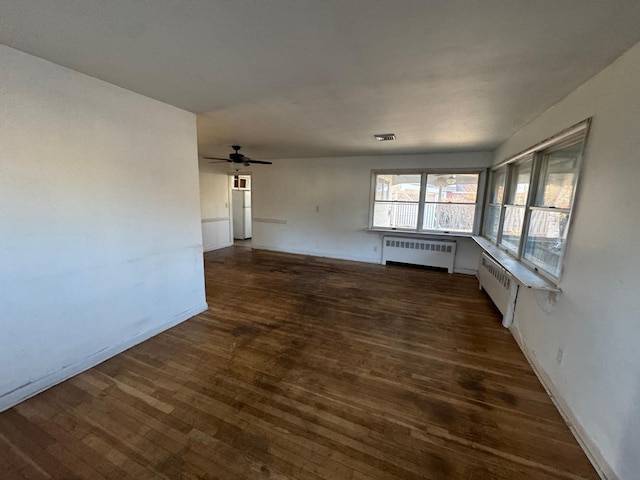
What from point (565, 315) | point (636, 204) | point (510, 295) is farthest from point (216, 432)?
point (510, 295)

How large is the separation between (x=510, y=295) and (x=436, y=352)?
124cm

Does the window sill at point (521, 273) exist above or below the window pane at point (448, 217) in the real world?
below

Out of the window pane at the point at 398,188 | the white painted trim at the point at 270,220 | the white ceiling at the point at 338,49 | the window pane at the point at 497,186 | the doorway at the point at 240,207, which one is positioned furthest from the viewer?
the doorway at the point at 240,207

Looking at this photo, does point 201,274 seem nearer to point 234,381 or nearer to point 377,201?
point 234,381

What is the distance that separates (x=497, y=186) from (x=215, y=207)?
242 inches

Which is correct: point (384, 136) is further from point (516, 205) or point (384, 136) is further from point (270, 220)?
point (270, 220)

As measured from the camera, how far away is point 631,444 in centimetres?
130

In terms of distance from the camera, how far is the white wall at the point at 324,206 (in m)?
5.58

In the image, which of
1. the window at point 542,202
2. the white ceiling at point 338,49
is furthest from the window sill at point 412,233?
the white ceiling at point 338,49

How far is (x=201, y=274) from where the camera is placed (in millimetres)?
3316

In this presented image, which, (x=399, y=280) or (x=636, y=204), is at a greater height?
(x=636, y=204)

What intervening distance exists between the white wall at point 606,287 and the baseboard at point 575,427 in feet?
0.04

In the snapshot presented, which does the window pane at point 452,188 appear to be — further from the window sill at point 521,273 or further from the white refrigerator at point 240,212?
the white refrigerator at point 240,212

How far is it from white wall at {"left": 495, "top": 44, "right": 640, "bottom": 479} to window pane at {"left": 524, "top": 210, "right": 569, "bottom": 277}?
0.90 feet
